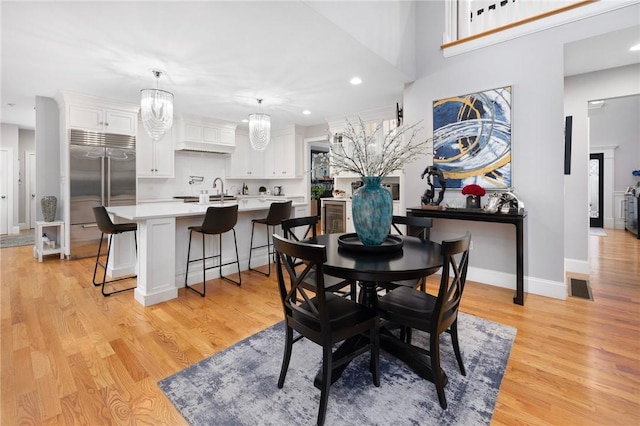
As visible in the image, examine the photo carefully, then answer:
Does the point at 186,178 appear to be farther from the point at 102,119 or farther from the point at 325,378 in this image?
the point at 325,378

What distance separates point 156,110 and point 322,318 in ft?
10.1

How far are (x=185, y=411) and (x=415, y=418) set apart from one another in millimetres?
1138

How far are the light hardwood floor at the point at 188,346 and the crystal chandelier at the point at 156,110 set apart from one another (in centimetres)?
184

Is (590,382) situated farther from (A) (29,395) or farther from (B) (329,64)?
(B) (329,64)

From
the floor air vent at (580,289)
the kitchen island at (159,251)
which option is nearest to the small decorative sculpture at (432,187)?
the floor air vent at (580,289)

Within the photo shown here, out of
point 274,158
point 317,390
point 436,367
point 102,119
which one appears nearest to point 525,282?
point 436,367

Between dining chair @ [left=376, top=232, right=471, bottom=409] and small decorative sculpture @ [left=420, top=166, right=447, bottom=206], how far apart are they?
73.0 inches

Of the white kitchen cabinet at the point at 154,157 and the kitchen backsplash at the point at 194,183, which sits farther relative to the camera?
the kitchen backsplash at the point at 194,183

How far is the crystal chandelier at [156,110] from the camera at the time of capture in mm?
3328

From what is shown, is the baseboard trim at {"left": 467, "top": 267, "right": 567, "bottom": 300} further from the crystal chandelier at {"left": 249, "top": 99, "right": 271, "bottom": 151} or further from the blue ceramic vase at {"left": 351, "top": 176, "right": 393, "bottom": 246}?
the crystal chandelier at {"left": 249, "top": 99, "right": 271, "bottom": 151}

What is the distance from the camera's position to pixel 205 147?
6.05 metres

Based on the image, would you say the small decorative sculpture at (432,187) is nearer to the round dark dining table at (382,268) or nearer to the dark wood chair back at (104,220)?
the round dark dining table at (382,268)

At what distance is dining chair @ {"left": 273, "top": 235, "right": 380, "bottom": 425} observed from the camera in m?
1.42

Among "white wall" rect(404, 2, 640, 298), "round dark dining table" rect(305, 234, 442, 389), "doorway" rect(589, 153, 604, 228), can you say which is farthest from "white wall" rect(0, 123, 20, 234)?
"doorway" rect(589, 153, 604, 228)
